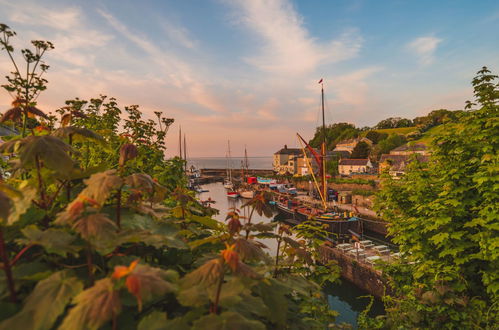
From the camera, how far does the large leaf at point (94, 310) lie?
1.01 m

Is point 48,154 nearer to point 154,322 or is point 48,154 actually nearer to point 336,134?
point 154,322

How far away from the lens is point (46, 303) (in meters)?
1.22

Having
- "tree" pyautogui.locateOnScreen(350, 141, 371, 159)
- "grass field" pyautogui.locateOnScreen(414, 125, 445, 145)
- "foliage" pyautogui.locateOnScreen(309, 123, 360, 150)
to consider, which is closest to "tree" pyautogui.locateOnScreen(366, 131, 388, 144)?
"foliage" pyautogui.locateOnScreen(309, 123, 360, 150)

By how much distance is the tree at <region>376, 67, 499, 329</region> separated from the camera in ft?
19.3

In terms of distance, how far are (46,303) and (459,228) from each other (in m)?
8.58

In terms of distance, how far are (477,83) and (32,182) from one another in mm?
9247

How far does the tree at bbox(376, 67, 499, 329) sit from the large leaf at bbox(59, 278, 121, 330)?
675cm

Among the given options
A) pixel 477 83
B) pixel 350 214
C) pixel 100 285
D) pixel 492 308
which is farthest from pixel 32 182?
pixel 350 214

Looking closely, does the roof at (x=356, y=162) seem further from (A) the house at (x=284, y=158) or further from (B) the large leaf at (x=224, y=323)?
(B) the large leaf at (x=224, y=323)

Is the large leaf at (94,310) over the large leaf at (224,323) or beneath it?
over

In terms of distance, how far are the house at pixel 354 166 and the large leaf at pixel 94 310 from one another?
86262 mm

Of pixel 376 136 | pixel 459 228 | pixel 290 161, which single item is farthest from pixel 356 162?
pixel 459 228

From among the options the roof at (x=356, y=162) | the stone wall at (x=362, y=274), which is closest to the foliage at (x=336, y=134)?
the roof at (x=356, y=162)

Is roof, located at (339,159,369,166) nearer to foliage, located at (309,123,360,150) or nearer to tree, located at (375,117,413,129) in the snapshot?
foliage, located at (309,123,360,150)
